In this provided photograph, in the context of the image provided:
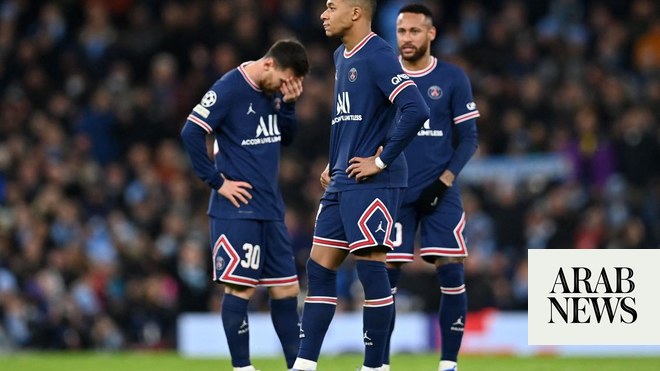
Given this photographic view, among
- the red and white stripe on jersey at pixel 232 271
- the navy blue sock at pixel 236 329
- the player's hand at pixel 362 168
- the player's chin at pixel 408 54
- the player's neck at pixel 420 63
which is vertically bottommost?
the navy blue sock at pixel 236 329

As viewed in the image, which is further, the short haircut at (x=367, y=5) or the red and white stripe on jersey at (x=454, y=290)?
the red and white stripe on jersey at (x=454, y=290)

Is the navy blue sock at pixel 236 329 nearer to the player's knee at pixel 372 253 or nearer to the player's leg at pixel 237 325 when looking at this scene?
the player's leg at pixel 237 325

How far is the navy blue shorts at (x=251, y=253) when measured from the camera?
9469 millimetres

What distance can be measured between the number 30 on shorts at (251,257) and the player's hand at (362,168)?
54.5 inches

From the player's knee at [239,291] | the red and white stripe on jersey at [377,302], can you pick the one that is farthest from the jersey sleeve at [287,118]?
the red and white stripe on jersey at [377,302]

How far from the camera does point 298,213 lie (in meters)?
17.3

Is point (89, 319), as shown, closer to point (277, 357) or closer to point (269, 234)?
point (277, 357)

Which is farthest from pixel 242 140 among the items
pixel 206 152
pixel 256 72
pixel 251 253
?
pixel 251 253

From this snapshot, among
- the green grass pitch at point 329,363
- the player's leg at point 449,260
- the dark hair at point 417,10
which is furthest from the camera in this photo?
the green grass pitch at point 329,363

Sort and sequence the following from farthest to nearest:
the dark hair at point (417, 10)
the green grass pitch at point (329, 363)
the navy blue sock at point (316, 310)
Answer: the green grass pitch at point (329, 363) < the dark hair at point (417, 10) < the navy blue sock at point (316, 310)

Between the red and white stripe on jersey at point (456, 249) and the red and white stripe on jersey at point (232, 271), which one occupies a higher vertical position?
the red and white stripe on jersey at point (456, 249)

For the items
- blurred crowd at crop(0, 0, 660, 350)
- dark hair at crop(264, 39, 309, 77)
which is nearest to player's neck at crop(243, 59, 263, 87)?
dark hair at crop(264, 39, 309, 77)

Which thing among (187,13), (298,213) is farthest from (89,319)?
(187,13)

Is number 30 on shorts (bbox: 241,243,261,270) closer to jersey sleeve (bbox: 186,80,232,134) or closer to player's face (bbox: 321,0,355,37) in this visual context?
jersey sleeve (bbox: 186,80,232,134)
